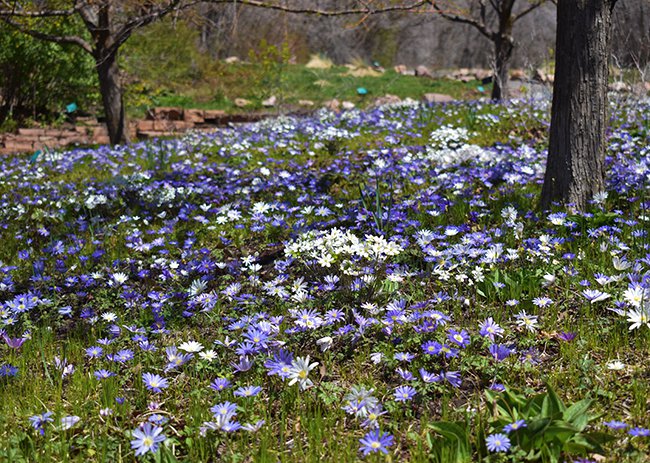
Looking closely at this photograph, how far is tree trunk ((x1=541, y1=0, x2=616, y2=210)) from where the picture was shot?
3.81m

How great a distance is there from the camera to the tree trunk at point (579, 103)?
3.81 metres

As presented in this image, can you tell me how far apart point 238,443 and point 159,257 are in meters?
2.22

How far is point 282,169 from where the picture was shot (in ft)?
21.0

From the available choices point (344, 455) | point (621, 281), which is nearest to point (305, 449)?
point (344, 455)

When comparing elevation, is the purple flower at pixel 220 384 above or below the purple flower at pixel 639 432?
below

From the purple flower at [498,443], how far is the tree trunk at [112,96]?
342 inches

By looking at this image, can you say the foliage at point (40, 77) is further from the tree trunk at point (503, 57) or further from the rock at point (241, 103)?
the tree trunk at point (503, 57)

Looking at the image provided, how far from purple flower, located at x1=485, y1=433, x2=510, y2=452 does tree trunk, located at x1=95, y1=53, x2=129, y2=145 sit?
8.68 metres

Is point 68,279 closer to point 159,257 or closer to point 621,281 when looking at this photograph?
point 159,257

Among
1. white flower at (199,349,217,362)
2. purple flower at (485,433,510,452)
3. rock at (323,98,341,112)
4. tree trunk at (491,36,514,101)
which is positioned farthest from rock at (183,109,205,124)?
purple flower at (485,433,510,452)

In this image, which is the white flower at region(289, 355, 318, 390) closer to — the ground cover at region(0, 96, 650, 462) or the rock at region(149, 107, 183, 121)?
the ground cover at region(0, 96, 650, 462)

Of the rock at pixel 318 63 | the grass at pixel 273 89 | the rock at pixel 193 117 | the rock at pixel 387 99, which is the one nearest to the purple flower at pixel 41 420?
the rock at pixel 193 117

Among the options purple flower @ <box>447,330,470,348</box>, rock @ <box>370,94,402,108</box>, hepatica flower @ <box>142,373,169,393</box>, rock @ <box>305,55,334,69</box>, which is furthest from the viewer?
rock @ <box>305,55,334,69</box>

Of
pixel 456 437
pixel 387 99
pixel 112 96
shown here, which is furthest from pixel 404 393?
pixel 387 99
